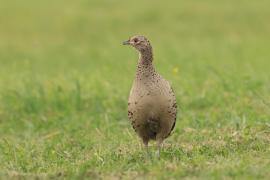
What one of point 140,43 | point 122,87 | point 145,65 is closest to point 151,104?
point 145,65

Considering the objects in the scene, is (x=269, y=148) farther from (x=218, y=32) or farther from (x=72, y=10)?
(x=72, y=10)

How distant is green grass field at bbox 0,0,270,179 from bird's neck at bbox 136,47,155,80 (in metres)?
0.79

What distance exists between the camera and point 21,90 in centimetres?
1205

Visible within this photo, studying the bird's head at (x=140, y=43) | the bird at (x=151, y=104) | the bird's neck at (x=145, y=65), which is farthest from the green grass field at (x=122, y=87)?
the bird's head at (x=140, y=43)

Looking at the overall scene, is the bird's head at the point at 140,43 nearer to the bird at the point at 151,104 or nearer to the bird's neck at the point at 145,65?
the bird's neck at the point at 145,65

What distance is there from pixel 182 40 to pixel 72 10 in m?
3.94

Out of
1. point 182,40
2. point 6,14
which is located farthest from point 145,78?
point 6,14

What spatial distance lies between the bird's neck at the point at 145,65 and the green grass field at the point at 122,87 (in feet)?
2.59

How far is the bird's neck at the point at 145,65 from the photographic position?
7363mm

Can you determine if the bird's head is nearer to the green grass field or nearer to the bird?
the bird

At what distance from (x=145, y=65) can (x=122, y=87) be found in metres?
5.37

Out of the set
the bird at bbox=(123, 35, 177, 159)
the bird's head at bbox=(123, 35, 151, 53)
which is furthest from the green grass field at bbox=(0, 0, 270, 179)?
the bird's head at bbox=(123, 35, 151, 53)

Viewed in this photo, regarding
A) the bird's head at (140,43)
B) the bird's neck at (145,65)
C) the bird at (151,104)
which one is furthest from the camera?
the bird's head at (140,43)

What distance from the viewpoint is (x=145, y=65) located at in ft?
24.6
